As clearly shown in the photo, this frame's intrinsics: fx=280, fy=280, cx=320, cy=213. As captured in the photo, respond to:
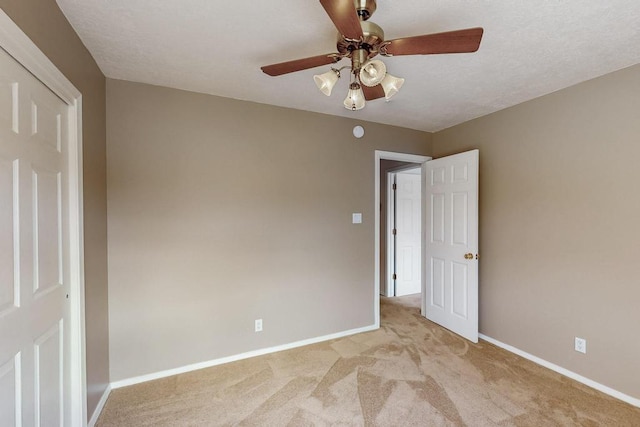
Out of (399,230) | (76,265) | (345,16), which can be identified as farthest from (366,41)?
(399,230)

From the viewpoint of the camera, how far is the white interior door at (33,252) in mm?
1068

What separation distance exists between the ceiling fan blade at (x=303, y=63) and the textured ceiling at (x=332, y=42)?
11.8 inches

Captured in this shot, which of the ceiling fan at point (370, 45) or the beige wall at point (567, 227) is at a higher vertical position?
the ceiling fan at point (370, 45)

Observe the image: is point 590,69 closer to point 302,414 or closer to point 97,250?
point 302,414

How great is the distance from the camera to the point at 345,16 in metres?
0.99

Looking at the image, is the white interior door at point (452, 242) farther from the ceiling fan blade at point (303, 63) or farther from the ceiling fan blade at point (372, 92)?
the ceiling fan blade at point (303, 63)

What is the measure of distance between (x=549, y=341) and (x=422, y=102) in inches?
92.0

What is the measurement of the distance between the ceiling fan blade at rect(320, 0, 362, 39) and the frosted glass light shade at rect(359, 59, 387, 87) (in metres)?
0.13

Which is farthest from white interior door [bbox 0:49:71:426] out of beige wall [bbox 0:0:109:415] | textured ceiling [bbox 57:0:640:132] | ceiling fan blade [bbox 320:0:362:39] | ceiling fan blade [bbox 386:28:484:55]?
ceiling fan blade [bbox 386:28:484:55]

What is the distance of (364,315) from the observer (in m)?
3.10

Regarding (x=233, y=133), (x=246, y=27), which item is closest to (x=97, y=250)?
(x=233, y=133)

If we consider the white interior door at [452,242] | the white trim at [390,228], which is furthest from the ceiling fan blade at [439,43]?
the white trim at [390,228]

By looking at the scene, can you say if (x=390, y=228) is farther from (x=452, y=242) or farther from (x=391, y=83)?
(x=391, y=83)

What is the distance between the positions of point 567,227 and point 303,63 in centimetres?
241
